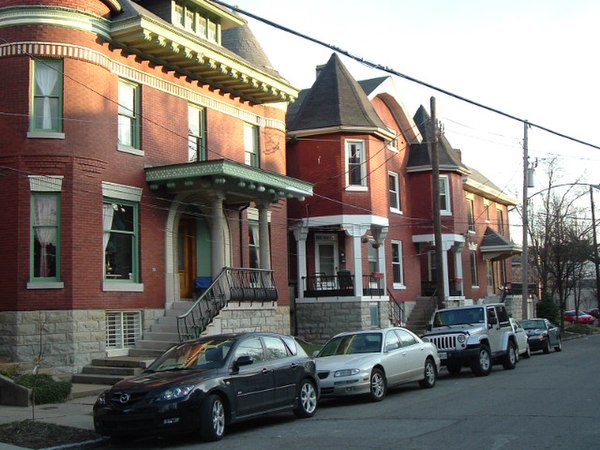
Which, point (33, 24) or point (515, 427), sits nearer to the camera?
point (515, 427)

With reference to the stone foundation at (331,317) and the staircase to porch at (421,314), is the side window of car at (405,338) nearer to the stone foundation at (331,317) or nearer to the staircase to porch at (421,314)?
the stone foundation at (331,317)

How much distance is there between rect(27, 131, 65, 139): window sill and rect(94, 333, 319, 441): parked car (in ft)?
26.4

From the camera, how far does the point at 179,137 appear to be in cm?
2116

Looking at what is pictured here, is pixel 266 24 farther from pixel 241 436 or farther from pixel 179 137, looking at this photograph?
pixel 179 137

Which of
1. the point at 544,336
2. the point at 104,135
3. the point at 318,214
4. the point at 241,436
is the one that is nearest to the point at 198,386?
the point at 241,436

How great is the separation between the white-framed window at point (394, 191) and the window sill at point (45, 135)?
1726cm

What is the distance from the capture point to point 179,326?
18781mm

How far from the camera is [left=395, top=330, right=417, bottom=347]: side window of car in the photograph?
626 inches

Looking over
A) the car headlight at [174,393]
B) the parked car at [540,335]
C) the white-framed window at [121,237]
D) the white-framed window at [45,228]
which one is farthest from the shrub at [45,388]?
the parked car at [540,335]

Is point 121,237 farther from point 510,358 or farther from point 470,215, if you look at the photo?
point 470,215

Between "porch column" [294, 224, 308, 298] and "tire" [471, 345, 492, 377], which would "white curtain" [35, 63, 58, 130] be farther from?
"tire" [471, 345, 492, 377]

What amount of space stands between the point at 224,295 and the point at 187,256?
8.58 ft

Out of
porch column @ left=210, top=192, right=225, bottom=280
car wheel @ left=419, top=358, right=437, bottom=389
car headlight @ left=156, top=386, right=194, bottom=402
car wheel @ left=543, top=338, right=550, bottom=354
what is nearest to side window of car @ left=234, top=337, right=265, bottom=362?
car headlight @ left=156, top=386, right=194, bottom=402

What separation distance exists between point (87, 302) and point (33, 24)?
6.81m
